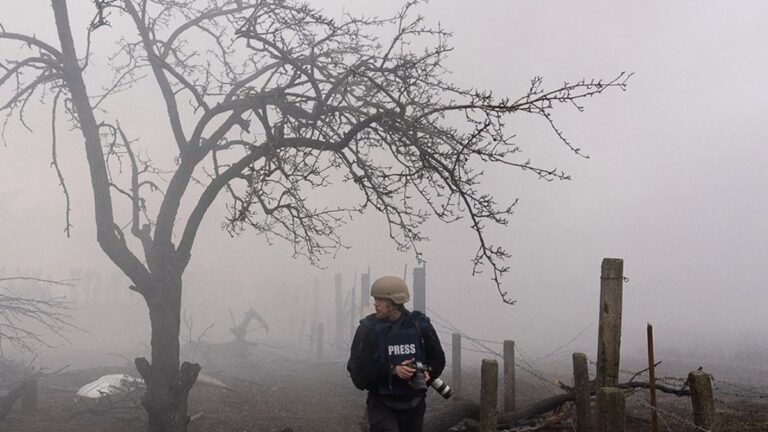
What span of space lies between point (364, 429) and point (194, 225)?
4.14 meters

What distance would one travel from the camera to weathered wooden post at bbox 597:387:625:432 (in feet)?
15.4

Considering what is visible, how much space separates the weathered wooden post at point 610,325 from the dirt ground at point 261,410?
1.47 m

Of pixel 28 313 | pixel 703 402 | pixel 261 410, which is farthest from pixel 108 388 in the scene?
pixel 28 313

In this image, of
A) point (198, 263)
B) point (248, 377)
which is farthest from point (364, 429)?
point (198, 263)

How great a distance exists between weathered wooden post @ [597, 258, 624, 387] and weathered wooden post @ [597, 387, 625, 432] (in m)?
1.45

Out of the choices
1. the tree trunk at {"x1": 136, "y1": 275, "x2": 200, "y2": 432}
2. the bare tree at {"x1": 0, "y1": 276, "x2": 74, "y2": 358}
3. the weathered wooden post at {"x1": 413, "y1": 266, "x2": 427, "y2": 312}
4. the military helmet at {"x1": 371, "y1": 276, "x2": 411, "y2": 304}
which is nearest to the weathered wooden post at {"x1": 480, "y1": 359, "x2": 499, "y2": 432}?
the military helmet at {"x1": 371, "y1": 276, "x2": 411, "y2": 304}

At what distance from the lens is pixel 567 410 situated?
8.34 meters

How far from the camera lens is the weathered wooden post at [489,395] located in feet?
20.1

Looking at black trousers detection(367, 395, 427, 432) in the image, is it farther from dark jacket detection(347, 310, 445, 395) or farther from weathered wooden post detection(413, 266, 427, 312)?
weathered wooden post detection(413, 266, 427, 312)

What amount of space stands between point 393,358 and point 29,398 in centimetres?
980

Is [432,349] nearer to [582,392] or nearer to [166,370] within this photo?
[582,392]

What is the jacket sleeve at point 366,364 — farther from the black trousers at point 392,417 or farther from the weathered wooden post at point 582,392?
the weathered wooden post at point 582,392

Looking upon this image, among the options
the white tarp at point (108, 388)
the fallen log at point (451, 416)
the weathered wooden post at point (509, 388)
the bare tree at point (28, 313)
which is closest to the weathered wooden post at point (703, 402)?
the fallen log at point (451, 416)

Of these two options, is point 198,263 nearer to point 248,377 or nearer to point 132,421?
point 248,377
